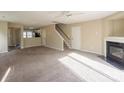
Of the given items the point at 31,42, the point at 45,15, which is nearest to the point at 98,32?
the point at 45,15

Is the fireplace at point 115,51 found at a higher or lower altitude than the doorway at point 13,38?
lower

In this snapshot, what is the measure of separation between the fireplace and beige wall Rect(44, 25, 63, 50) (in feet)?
12.7

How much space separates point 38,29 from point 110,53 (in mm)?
9659

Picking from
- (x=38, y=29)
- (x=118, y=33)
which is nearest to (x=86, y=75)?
(x=118, y=33)

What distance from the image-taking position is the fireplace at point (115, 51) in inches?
164

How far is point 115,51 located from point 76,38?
3.83m

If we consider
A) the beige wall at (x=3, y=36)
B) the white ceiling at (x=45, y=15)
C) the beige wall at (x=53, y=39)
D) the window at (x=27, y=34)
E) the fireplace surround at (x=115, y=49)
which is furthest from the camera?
the window at (x=27, y=34)

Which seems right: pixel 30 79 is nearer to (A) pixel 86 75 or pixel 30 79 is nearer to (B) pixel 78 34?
(A) pixel 86 75

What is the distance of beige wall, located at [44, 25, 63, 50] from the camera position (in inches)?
330

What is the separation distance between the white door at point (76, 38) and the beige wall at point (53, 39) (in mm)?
1031

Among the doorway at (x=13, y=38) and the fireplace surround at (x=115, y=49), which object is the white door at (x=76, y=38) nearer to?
the fireplace surround at (x=115, y=49)

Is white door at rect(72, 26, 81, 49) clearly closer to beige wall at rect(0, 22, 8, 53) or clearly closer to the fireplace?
the fireplace

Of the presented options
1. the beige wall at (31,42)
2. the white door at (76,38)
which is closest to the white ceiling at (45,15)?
the white door at (76,38)

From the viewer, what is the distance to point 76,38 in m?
8.16
